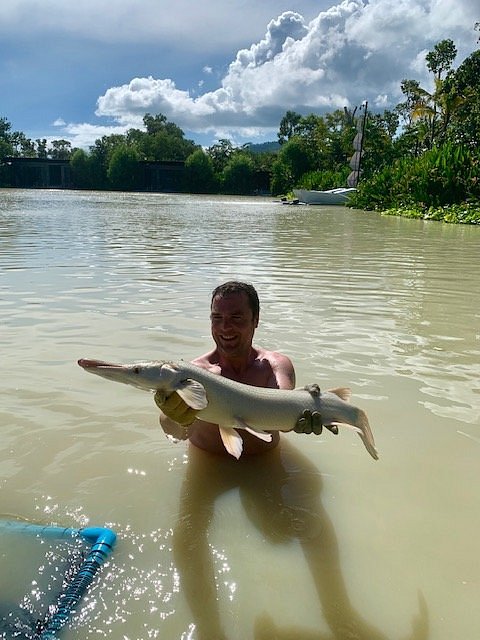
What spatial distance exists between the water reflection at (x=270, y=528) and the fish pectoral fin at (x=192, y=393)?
2.37ft

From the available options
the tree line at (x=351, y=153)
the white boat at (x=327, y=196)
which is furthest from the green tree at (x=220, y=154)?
the white boat at (x=327, y=196)

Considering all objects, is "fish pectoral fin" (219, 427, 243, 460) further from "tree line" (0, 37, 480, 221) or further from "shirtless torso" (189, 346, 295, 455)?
"tree line" (0, 37, 480, 221)

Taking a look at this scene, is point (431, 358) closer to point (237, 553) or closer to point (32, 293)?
point (237, 553)

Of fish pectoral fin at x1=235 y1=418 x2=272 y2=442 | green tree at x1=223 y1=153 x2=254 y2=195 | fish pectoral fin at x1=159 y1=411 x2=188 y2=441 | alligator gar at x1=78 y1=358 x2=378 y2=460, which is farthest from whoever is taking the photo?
green tree at x1=223 y1=153 x2=254 y2=195

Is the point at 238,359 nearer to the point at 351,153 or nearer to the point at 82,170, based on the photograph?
the point at 351,153

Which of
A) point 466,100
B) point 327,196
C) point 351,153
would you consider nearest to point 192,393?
point 466,100

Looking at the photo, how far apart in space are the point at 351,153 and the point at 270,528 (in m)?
53.9

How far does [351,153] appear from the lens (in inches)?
2089

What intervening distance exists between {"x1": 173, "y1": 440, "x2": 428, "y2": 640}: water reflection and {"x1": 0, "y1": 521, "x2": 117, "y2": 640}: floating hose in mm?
313

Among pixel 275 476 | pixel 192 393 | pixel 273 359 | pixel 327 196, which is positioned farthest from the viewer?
pixel 327 196

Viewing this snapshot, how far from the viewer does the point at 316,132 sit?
60594 mm

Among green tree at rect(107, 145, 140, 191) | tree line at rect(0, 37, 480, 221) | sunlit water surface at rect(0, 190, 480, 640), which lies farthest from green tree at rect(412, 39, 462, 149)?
green tree at rect(107, 145, 140, 191)

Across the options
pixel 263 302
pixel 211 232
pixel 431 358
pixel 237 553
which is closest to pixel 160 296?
pixel 263 302

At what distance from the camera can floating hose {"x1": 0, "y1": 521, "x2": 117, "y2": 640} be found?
77.2 inches
